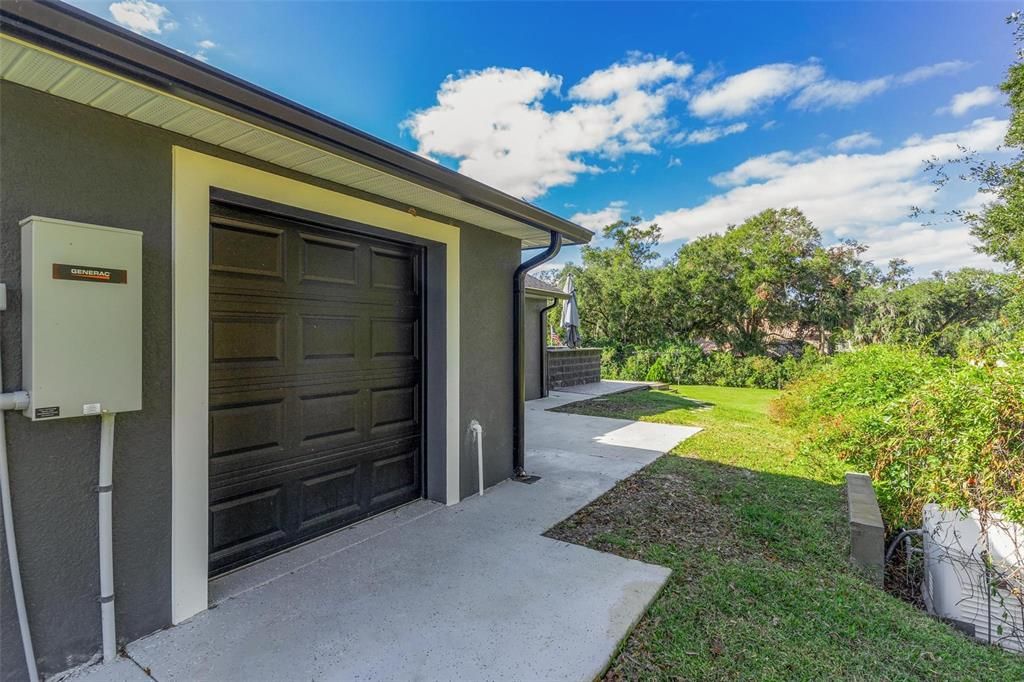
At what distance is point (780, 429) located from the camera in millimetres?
8594

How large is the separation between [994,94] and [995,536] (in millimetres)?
14263

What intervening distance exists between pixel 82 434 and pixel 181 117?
1594mm

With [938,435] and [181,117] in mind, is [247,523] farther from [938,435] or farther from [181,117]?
[938,435]

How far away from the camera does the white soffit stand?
5.97 ft

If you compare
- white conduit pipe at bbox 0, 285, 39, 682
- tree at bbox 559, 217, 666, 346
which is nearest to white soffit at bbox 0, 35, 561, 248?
white conduit pipe at bbox 0, 285, 39, 682

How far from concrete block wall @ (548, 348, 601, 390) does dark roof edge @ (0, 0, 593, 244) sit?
10291mm

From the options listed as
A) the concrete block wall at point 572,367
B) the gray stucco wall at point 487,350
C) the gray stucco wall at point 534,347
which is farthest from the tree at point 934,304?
the gray stucco wall at point 487,350

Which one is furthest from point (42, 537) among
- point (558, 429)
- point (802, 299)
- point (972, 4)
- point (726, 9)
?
point (802, 299)

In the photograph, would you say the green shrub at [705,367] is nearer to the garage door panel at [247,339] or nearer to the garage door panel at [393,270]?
the garage door panel at [393,270]

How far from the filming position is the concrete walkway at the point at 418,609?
226 centimetres

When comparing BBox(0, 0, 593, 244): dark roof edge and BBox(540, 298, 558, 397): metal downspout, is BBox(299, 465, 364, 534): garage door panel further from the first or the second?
BBox(540, 298, 558, 397): metal downspout

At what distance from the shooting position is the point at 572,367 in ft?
45.9

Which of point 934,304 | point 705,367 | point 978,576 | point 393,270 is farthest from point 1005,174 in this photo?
point 393,270

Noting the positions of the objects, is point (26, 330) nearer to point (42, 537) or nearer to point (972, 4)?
point (42, 537)
